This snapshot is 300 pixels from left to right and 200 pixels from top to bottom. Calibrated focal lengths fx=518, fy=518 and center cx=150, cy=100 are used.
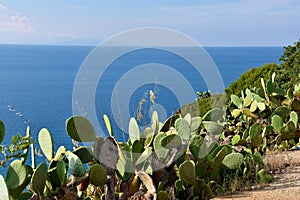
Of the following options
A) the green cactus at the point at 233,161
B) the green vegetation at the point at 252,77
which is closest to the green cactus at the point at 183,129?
the green cactus at the point at 233,161

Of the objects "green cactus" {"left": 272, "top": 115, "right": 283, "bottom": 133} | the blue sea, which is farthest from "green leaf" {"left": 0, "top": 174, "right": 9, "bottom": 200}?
"green cactus" {"left": 272, "top": 115, "right": 283, "bottom": 133}

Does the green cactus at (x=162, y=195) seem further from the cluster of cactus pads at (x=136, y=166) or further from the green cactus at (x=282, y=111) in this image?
the green cactus at (x=282, y=111)

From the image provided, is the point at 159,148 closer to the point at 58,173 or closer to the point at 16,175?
the point at 58,173

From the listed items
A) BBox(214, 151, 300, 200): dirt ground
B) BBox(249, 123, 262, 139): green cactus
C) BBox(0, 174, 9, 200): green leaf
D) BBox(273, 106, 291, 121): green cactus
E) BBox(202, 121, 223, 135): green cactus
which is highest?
BBox(273, 106, 291, 121): green cactus

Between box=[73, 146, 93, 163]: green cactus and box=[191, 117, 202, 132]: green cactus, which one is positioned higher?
box=[191, 117, 202, 132]: green cactus

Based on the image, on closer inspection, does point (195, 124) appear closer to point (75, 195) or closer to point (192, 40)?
point (192, 40)

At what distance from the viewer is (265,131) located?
4.68 meters

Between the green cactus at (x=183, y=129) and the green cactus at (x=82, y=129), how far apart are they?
59 centimetres

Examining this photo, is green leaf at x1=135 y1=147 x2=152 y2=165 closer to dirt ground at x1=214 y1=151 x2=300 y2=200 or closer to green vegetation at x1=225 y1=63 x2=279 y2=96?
dirt ground at x1=214 y1=151 x2=300 y2=200

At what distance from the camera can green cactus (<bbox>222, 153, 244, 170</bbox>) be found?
137 inches

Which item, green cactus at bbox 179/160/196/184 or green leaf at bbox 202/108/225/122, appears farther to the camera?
green leaf at bbox 202/108/225/122

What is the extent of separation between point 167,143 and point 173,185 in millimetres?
330

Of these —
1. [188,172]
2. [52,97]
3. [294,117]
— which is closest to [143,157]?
[188,172]

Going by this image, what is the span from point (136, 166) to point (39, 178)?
26.4 inches
